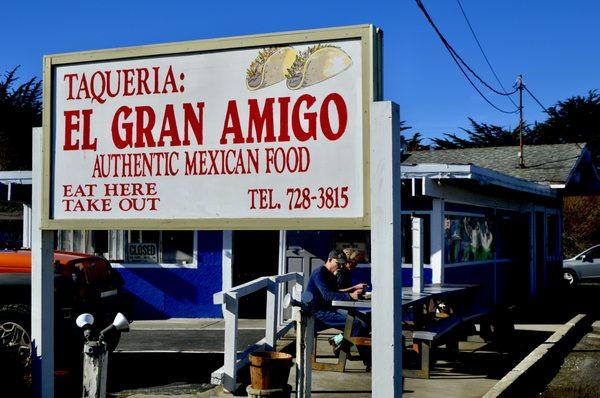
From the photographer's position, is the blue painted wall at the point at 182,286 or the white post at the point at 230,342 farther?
the blue painted wall at the point at 182,286

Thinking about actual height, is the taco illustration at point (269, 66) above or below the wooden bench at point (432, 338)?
above

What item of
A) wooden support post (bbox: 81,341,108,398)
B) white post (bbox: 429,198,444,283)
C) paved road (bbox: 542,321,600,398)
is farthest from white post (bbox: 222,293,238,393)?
white post (bbox: 429,198,444,283)

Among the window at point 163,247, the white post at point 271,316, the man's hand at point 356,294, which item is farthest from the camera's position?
the window at point 163,247

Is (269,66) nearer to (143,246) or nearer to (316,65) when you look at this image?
(316,65)

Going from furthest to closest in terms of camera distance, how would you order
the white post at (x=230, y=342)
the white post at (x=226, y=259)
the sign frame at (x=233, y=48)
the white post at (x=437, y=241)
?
the white post at (x=226, y=259), the white post at (x=437, y=241), the white post at (x=230, y=342), the sign frame at (x=233, y=48)

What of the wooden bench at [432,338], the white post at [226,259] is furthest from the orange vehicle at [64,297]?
the white post at [226,259]

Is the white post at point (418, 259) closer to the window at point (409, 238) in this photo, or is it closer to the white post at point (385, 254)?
the window at point (409, 238)

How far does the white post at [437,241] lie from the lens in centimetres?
1307

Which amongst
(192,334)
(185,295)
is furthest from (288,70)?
(185,295)

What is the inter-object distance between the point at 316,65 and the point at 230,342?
139 inches

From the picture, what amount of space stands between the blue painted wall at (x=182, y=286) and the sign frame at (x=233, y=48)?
344 inches

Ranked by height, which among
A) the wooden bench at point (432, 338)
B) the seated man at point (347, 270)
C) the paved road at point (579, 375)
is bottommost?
the paved road at point (579, 375)

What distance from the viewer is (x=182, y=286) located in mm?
14500

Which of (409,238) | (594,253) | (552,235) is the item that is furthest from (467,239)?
(594,253)
